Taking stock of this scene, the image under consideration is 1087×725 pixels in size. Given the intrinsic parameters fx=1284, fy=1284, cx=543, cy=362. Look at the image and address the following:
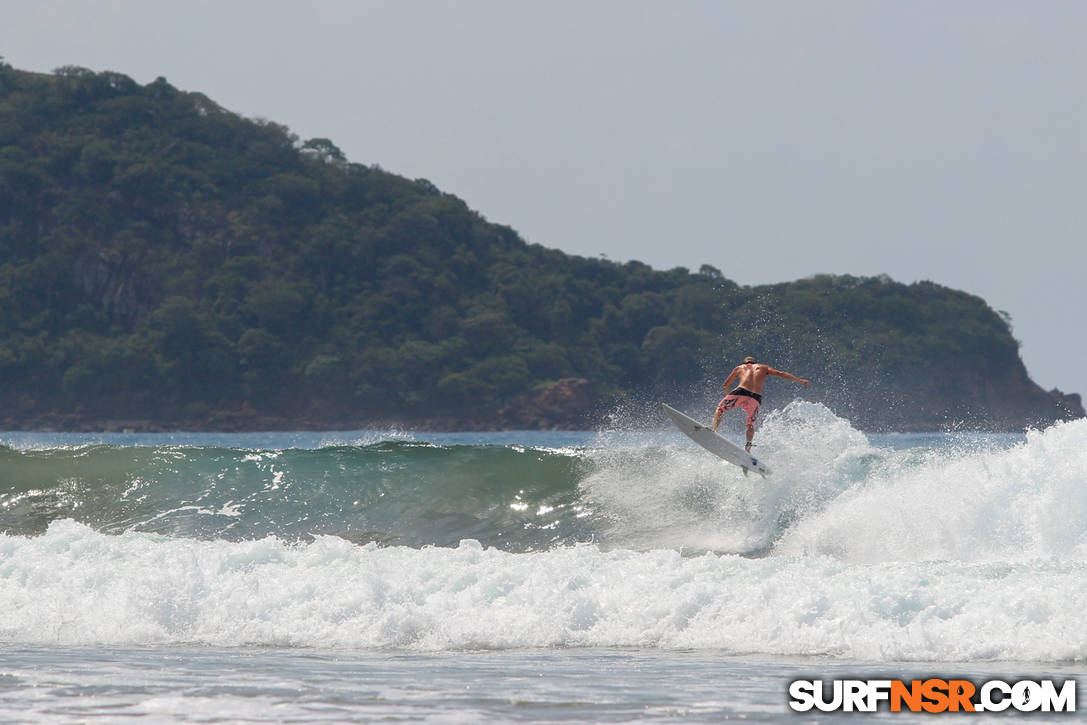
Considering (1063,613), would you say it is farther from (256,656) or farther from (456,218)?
(456,218)

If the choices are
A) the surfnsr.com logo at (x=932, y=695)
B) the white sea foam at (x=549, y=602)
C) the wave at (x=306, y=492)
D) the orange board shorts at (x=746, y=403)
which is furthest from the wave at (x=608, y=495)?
the surfnsr.com logo at (x=932, y=695)

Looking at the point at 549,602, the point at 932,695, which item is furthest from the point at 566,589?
the point at 932,695

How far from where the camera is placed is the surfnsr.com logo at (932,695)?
8438mm

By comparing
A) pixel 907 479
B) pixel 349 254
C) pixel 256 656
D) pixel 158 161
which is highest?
pixel 158 161

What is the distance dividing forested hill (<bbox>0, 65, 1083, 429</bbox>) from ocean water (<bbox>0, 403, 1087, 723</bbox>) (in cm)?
6375

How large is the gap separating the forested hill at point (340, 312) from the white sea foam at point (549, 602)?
68.5 metres

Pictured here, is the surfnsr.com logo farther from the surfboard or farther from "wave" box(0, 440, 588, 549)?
"wave" box(0, 440, 588, 549)

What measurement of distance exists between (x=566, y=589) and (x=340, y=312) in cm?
8316

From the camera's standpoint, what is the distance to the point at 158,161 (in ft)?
330

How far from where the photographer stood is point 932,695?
892cm

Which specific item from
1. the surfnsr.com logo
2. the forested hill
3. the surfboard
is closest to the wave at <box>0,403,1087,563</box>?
the surfboard

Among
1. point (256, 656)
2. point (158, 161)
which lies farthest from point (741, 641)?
point (158, 161)

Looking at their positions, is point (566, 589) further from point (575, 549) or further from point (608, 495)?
point (608, 495)

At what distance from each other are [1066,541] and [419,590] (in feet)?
22.1
